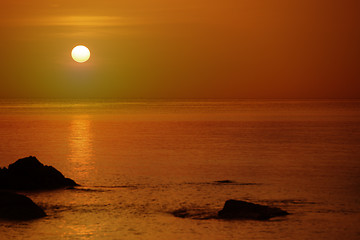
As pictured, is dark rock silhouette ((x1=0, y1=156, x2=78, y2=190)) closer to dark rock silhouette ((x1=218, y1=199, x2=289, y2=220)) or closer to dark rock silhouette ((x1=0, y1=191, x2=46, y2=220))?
dark rock silhouette ((x1=0, y1=191, x2=46, y2=220))

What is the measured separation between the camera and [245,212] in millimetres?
18984

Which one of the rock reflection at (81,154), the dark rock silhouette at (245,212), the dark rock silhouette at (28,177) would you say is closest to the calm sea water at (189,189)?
the rock reflection at (81,154)

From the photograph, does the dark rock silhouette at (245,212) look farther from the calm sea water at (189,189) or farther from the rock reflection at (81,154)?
the rock reflection at (81,154)

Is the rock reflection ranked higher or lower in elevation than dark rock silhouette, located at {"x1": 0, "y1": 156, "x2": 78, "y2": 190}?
higher

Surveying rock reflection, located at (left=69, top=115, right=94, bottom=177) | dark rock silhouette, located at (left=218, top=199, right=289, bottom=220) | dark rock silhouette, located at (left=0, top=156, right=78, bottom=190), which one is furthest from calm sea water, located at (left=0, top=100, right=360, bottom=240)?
dark rock silhouette, located at (left=0, top=156, right=78, bottom=190)

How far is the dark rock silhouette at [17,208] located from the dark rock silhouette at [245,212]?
6260 mm

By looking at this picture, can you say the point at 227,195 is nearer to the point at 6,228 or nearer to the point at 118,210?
the point at 118,210

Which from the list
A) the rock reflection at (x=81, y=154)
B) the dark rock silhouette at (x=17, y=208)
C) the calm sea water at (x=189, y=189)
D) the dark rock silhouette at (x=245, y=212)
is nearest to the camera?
the calm sea water at (x=189, y=189)

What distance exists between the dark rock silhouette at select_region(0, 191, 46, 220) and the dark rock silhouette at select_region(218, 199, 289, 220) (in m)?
6.26

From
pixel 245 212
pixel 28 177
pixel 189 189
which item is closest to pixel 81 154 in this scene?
pixel 28 177

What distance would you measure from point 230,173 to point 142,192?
294 inches

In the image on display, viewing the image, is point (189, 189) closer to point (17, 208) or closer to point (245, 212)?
point (245, 212)

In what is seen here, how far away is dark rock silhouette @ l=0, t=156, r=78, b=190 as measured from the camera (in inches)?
952

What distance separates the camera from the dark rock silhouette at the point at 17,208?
18656 millimetres
